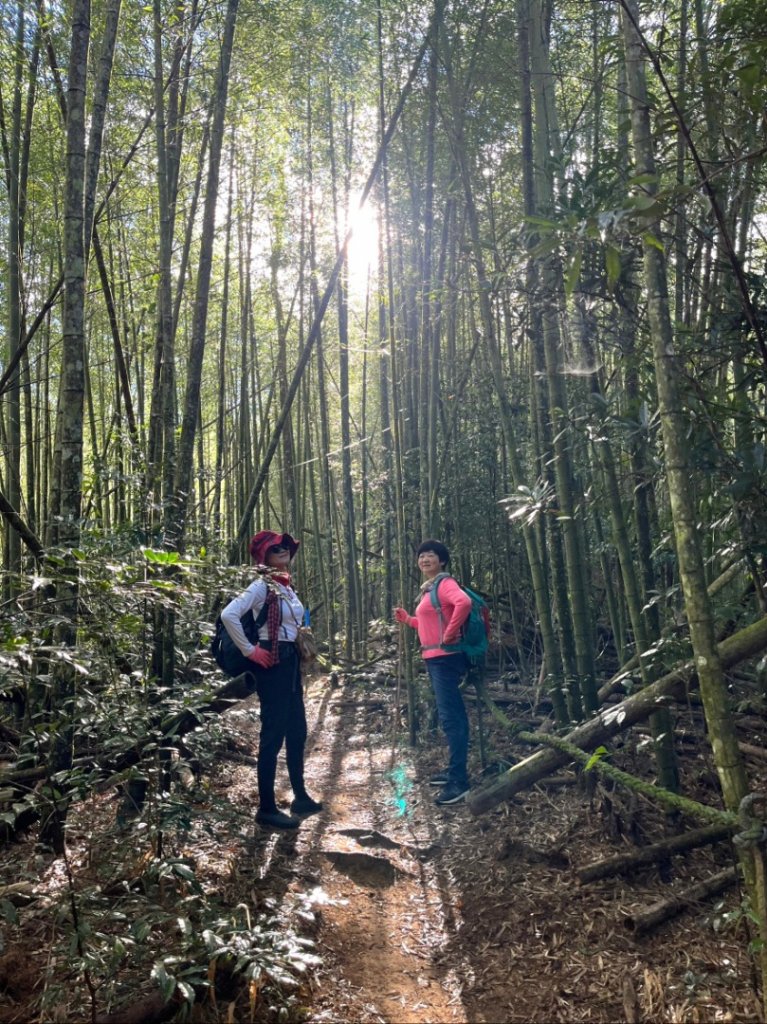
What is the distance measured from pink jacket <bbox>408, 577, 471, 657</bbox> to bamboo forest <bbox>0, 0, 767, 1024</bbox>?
31 millimetres

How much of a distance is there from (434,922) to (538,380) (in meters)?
2.39

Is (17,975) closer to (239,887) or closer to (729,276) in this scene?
(239,887)

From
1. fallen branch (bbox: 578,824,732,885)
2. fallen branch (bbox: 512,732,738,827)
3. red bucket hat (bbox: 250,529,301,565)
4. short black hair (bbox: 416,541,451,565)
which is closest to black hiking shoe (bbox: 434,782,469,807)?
fallen branch (bbox: 512,732,738,827)

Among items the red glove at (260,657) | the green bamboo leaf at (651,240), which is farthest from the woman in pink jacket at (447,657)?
the green bamboo leaf at (651,240)

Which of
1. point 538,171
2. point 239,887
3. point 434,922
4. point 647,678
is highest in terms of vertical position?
point 538,171

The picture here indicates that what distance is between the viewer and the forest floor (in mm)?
2043

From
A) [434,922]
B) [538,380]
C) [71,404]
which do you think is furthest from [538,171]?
[434,922]

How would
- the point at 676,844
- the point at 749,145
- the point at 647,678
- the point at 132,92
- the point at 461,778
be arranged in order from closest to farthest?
the point at 749,145 → the point at 676,844 → the point at 647,678 → the point at 461,778 → the point at 132,92

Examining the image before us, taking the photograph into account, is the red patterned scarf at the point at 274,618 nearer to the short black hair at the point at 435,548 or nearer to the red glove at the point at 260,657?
the red glove at the point at 260,657

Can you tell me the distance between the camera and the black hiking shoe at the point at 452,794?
3.93m

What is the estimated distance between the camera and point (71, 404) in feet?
8.87

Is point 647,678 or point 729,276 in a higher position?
point 729,276

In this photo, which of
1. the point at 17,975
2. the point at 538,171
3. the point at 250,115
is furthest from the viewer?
the point at 250,115

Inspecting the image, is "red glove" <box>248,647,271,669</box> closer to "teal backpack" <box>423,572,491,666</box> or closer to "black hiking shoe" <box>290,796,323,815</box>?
"black hiking shoe" <box>290,796,323,815</box>
